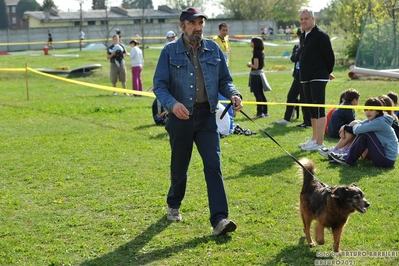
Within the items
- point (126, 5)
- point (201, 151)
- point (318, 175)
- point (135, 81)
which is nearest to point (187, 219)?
point (201, 151)

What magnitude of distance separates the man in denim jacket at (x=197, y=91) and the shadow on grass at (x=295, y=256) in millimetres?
588

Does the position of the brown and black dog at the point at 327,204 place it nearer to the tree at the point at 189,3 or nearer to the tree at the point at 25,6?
the tree at the point at 189,3

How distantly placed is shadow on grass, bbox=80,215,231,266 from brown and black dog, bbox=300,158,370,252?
2.76ft

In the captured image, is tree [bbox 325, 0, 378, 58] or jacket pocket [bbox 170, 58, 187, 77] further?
tree [bbox 325, 0, 378, 58]

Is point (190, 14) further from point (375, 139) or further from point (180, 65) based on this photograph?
point (375, 139)

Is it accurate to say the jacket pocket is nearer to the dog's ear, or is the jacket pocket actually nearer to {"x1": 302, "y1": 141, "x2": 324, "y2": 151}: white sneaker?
the dog's ear

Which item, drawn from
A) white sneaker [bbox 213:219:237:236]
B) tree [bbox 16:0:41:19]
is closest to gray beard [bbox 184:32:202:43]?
white sneaker [bbox 213:219:237:236]

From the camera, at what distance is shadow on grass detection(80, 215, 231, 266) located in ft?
17.2

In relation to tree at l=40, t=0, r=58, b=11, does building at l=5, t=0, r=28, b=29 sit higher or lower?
lower

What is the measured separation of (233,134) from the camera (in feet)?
37.1

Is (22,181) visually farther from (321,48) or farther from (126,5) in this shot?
(126,5)

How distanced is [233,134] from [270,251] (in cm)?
602

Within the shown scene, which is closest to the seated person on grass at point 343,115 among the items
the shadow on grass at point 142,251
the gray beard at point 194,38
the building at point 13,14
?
the gray beard at point 194,38

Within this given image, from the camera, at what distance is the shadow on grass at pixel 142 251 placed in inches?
207
